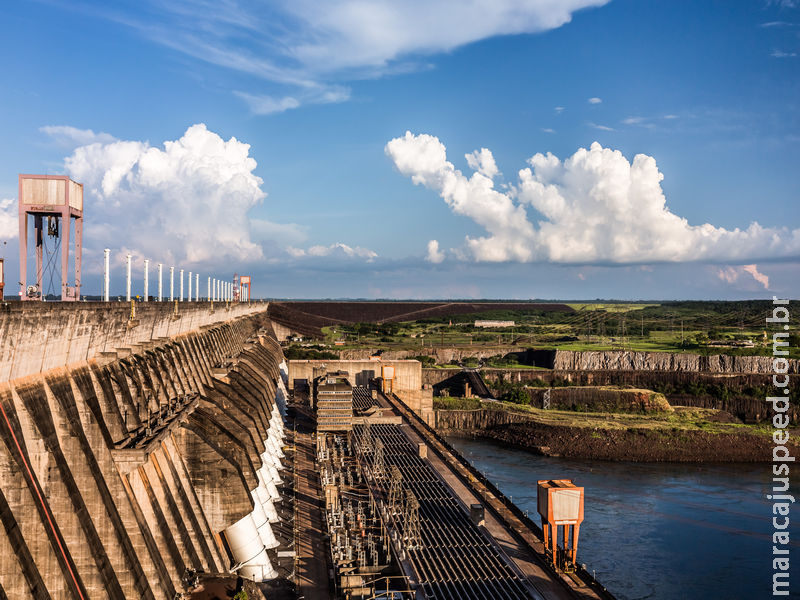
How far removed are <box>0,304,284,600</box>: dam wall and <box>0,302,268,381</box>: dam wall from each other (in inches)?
1.8

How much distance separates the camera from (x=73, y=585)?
11977 millimetres

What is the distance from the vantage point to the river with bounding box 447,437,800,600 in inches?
1481

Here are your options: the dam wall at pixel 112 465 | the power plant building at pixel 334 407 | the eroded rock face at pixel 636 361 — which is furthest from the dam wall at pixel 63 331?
the eroded rock face at pixel 636 361

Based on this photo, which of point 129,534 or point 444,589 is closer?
point 129,534

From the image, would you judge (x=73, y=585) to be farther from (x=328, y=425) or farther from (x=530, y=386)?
(x=530, y=386)

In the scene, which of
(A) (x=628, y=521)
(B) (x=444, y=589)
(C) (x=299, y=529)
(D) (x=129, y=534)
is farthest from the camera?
(A) (x=628, y=521)

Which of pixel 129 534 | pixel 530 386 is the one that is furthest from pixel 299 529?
pixel 530 386

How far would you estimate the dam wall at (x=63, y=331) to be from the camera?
12.8m

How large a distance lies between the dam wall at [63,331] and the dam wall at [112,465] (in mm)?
47

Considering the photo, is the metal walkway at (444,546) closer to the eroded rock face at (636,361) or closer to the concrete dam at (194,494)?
the concrete dam at (194,494)

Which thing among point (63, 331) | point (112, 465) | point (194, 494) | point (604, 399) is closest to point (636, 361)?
point (604, 399)

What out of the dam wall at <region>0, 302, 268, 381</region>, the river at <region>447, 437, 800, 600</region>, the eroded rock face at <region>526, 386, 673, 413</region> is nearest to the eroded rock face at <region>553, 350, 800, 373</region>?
the eroded rock face at <region>526, 386, 673, 413</region>

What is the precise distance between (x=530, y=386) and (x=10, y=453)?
84.0 meters

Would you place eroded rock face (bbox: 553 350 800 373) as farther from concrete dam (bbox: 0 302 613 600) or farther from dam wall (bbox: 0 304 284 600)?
dam wall (bbox: 0 304 284 600)
